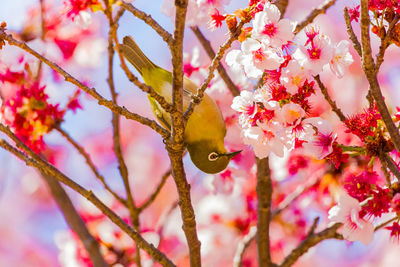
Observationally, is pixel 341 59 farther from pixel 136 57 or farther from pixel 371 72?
pixel 136 57

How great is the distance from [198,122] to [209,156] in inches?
5.2

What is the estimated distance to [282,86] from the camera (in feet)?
4.56

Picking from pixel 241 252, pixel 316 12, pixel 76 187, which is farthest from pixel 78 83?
pixel 241 252

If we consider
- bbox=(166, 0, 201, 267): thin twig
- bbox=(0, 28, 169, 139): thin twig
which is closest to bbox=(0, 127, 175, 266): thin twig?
bbox=(166, 0, 201, 267): thin twig

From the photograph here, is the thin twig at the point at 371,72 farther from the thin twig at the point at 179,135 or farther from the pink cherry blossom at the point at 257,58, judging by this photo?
the thin twig at the point at 179,135

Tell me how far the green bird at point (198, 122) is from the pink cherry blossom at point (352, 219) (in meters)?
0.63

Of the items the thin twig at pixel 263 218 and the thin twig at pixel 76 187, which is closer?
the thin twig at pixel 76 187

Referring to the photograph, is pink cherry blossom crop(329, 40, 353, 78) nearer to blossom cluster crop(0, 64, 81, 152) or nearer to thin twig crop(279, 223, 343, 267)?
thin twig crop(279, 223, 343, 267)

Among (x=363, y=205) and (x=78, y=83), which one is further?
(x=363, y=205)

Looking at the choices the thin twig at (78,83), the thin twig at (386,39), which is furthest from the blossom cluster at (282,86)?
the thin twig at (78,83)

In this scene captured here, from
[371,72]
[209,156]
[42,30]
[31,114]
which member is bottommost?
[371,72]

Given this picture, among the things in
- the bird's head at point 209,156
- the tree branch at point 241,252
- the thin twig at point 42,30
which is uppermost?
the thin twig at point 42,30

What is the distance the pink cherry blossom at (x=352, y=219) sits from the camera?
1.50 meters

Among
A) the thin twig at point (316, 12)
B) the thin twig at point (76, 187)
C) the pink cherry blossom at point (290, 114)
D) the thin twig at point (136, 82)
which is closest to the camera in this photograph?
the thin twig at point (136, 82)
